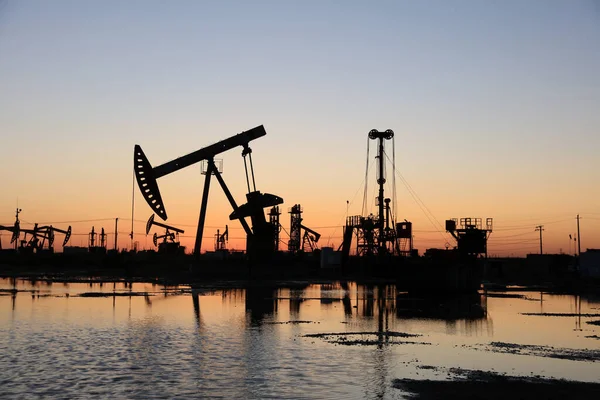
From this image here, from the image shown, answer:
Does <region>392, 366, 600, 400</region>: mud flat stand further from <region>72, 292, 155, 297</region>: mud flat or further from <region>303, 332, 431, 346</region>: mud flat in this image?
<region>72, 292, 155, 297</region>: mud flat

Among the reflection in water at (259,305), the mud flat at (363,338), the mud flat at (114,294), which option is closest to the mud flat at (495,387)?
the mud flat at (363,338)

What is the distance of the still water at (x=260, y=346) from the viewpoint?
16547 mm

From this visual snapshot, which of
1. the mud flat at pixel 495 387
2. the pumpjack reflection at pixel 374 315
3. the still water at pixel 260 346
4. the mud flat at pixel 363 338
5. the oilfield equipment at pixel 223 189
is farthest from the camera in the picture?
the oilfield equipment at pixel 223 189

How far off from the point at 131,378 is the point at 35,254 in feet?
380

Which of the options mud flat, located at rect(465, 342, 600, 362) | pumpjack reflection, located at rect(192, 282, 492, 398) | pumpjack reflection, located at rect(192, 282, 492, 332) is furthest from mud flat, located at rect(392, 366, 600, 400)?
pumpjack reflection, located at rect(192, 282, 492, 332)

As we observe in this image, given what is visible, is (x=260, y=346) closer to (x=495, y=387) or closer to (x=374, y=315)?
(x=495, y=387)

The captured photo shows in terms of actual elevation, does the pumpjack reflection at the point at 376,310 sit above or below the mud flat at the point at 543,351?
above

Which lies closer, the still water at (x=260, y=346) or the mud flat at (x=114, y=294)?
the still water at (x=260, y=346)

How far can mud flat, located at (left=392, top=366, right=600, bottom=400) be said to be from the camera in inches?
609

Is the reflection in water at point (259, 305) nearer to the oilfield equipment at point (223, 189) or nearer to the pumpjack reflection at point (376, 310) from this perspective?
the pumpjack reflection at point (376, 310)

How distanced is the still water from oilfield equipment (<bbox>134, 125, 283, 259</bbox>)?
21.5m

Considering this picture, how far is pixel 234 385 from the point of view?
54.2 ft

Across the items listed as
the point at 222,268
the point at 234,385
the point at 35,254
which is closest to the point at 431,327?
the point at 234,385

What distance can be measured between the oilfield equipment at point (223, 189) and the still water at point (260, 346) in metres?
21.5
